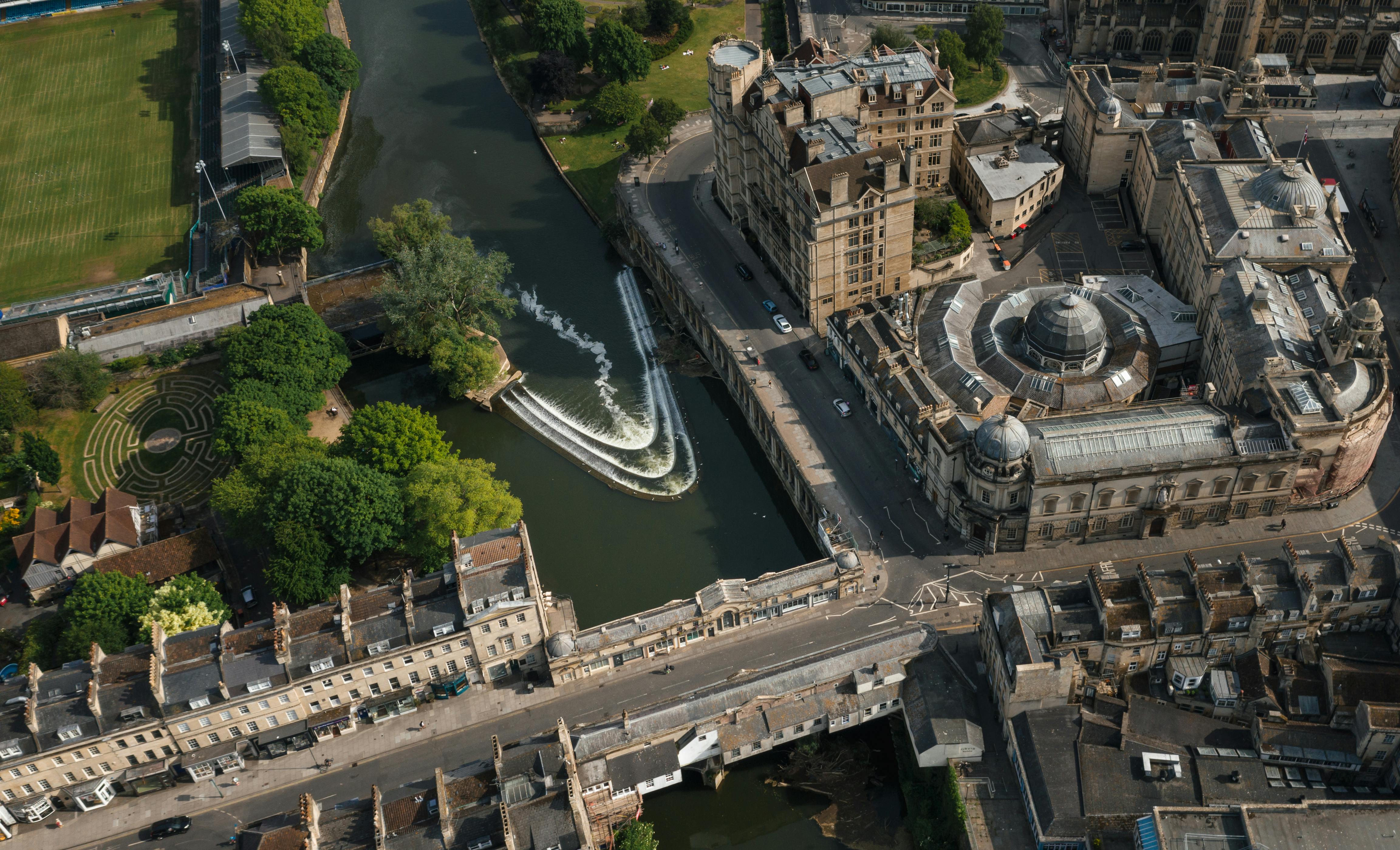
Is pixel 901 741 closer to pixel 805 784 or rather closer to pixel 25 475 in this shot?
pixel 805 784

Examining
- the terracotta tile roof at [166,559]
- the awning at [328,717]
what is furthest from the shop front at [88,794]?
the terracotta tile roof at [166,559]

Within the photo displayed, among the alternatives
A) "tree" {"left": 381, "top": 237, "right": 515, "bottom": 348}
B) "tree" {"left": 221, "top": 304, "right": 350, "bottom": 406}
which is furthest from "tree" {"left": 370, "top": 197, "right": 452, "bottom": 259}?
"tree" {"left": 221, "top": 304, "right": 350, "bottom": 406}

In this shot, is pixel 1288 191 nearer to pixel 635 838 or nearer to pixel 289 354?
pixel 635 838

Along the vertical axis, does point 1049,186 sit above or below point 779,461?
above

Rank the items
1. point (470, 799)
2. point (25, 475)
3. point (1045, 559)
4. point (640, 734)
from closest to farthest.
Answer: point (470, 799) → point (640, 734) → point (1045, 559) → point (25, 475)

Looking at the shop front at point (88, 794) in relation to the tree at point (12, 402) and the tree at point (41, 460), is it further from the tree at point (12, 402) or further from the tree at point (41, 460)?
the tree at point (12, 402)

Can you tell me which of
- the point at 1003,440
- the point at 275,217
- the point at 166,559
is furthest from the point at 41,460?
the point at 1003,440

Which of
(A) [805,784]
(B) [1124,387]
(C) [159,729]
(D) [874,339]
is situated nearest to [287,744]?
(C) [159,729]

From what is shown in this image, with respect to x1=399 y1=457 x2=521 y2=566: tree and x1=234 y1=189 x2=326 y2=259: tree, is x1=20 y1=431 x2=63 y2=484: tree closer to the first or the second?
x1=234 y1=189 x2=326 y2=259: tree
